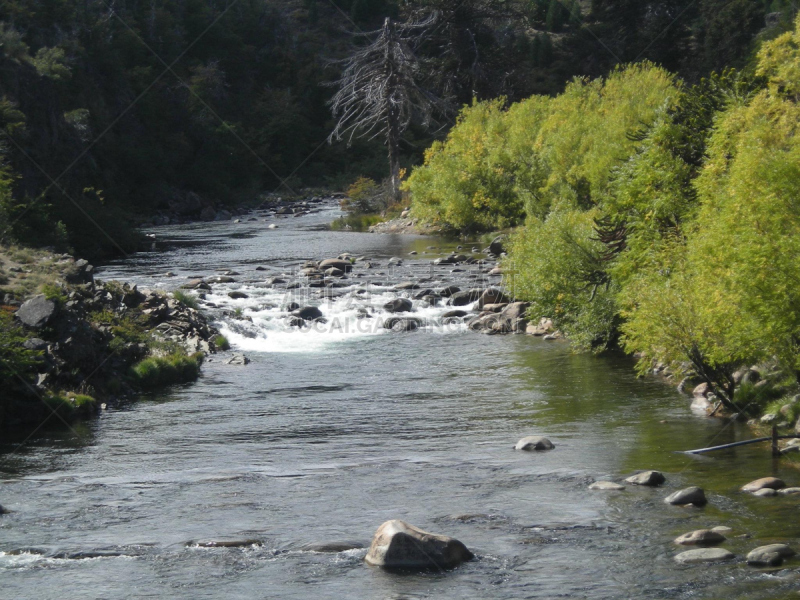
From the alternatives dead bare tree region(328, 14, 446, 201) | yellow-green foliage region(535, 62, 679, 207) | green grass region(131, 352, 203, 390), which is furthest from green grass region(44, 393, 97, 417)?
dead bare tree region(328, 14, 446, 201)

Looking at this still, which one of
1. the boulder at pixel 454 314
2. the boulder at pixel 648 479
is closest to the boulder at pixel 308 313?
the boulder at pixel 454 314

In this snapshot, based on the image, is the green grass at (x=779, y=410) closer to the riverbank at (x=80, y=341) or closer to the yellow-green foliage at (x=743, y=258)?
the yellow-green foliage at (x=743, y=258)

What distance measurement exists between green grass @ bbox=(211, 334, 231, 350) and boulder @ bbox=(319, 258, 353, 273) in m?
15.4

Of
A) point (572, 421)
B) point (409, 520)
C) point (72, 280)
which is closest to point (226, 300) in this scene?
point (72, 280)

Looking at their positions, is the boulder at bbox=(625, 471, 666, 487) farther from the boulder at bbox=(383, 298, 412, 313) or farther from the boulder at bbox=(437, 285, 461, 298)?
the boulder at bbox=(437, 285, 461, 298)

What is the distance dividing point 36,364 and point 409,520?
14131 millimetres

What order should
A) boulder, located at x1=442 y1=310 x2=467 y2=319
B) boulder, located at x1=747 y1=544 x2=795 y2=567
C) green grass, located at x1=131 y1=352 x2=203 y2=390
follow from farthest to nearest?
1. boulder, located at x1=442 y1=310 x2=467 y2=319
2. green grass, located at x1=131 y1=352 x2=203 y2=390
3. boulder, located at x1=747 y1=544 x2=795 y2=567

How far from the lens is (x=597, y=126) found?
5578 cm

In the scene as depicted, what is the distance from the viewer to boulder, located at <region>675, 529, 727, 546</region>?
52.1 ft

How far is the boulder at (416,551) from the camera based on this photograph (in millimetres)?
15602

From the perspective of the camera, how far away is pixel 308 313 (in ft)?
133

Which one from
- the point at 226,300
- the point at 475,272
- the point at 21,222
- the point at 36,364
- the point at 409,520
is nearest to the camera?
the point at 409,520

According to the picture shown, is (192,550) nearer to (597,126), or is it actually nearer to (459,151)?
(597,126)

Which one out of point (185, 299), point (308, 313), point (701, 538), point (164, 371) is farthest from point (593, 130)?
point (701, 538)
